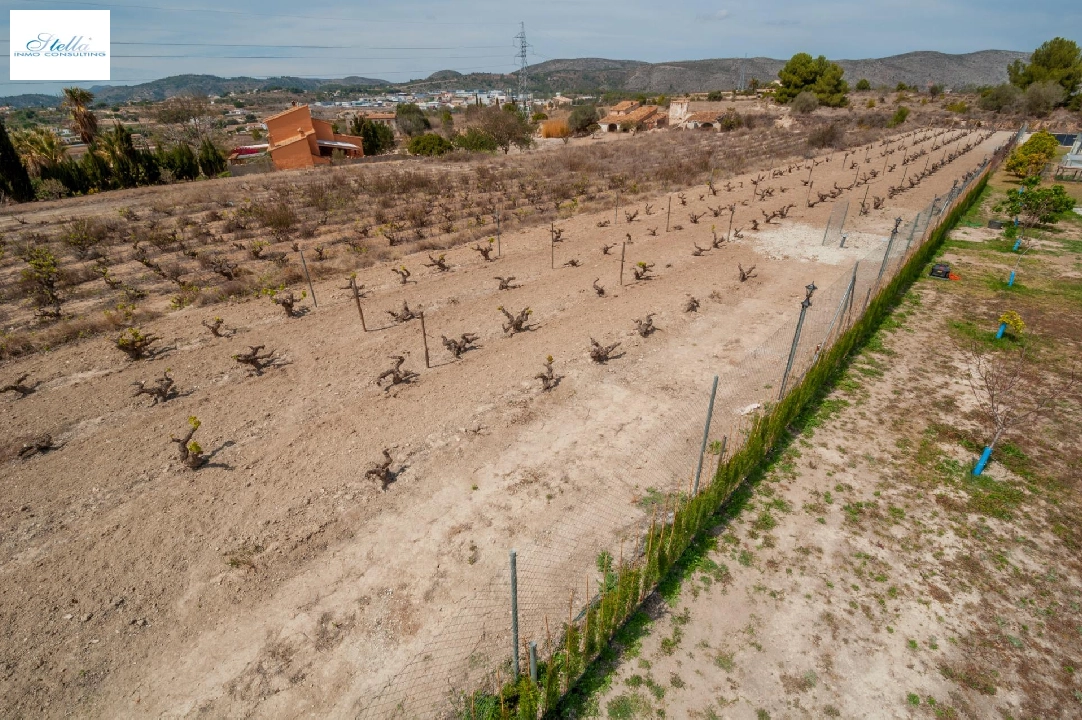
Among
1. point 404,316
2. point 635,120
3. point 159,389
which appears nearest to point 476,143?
point 635,120

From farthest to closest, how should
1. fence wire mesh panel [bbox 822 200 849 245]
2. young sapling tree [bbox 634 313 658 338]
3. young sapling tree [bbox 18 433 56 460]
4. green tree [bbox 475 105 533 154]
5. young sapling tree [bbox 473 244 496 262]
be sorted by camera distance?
1. green tree [bbox 475 105 533 154]
2. fence wire mesh panel [bbox 822 200 849 245]
3. young sapling tree [bbox 473 244 496 262]
4. young sapling tree [bbox 634 313 658 338]
5. young sapling tree [bbox 18 433 56 460]

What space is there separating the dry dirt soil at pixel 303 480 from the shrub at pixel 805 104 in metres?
70.2

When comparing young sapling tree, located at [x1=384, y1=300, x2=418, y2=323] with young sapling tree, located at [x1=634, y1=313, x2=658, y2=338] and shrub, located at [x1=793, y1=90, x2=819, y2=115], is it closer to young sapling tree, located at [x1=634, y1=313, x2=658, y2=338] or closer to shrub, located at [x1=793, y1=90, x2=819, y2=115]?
young sapling tree, located at [x1=634, y1=313, x2=658, y2=338]

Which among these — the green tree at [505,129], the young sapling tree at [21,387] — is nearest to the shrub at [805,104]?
the green tree at [505,129]

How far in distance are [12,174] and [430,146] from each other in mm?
27816

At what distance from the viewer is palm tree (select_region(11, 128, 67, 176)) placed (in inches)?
1208

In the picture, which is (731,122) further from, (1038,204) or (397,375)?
(397,375)

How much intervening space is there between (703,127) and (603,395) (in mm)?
70411

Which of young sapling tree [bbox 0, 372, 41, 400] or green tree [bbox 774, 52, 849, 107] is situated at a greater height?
green tree [bbox 774, 52, 849, 107]

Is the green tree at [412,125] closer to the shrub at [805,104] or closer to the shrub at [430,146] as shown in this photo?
the shrub at [430,146]

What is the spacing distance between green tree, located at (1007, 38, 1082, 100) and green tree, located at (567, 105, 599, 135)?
6113cm

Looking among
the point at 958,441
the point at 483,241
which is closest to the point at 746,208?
the point at 483,241

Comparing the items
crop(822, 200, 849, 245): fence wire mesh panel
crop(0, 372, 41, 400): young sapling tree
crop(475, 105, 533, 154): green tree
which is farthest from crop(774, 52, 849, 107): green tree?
crop(0, 372, 41, 400): young sapling tree

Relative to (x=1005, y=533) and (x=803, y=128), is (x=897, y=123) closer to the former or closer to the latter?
(x=803, y=128)
